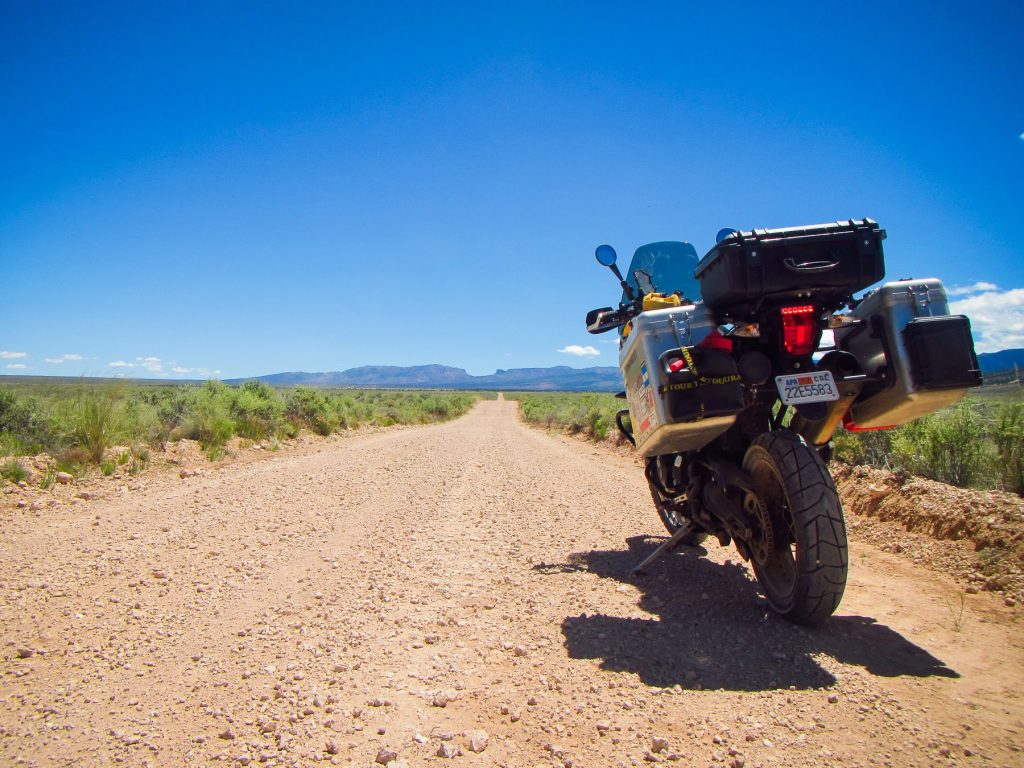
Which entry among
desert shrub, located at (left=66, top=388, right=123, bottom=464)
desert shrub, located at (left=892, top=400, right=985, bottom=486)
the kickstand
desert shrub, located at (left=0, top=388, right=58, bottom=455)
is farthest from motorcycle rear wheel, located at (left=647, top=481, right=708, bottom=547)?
desert shrub, located at (left=0, top=388, right=58, bottom=455)

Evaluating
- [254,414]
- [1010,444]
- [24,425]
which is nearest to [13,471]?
[24,425]

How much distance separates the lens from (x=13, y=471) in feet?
20.9

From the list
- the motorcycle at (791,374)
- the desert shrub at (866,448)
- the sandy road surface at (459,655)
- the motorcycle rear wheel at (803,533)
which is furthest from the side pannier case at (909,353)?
the desert shrub at (866,448)

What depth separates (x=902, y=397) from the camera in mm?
3199

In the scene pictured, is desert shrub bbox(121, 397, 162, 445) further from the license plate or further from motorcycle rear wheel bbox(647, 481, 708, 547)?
the license plate

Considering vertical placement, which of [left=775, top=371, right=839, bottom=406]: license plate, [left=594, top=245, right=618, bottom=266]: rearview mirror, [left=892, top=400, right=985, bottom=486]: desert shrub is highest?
[left=594, top=245, right=618, bottom=266]: rearview mirror

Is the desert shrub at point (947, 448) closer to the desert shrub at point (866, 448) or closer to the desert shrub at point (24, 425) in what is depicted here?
the desert shrub at point (866, 448)

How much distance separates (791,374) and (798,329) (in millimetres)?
281

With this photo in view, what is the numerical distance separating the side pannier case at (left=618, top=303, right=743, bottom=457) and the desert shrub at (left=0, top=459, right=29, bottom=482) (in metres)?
7.18

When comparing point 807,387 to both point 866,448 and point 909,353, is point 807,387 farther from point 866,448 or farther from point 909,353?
point 866,448

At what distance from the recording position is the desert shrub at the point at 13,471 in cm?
633

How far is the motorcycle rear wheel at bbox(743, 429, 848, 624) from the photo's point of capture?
283 cm

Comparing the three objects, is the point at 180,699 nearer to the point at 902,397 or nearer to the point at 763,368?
the point at 763,368

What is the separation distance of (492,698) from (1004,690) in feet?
7.60
